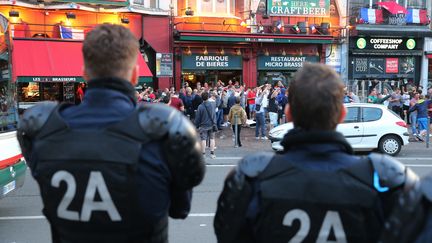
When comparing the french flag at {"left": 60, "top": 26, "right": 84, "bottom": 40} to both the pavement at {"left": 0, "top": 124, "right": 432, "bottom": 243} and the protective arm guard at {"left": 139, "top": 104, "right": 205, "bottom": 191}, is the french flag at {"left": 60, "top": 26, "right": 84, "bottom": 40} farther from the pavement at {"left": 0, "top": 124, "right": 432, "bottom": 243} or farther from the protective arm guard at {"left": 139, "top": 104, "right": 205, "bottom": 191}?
the protective arm guard at {"left": 139, "top": 104, "right": 205, "bottom": 191}

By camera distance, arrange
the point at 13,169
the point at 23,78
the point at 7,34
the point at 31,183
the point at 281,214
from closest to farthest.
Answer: the point at 281,214 < the point at 13,169 < the point at 7,34 < the point at 31,183 < the point at 23,78

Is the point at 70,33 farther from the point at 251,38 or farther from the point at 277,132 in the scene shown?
the point at 277,132

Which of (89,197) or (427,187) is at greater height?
(427,187)

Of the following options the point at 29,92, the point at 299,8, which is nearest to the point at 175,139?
the point at 29,92

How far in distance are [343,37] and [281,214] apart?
977 inches

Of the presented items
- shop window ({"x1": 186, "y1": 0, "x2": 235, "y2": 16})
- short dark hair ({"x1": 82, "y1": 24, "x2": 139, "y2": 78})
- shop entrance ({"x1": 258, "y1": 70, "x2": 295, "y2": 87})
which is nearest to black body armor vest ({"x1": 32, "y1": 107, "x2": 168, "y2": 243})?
short dark hair ({"x1": 82, "y1": 24, "x2": 139, "y2": 78})

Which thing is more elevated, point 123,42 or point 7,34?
point 7,34

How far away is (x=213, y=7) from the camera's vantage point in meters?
23.8

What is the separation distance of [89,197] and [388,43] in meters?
26.6

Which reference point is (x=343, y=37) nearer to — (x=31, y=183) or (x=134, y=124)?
(x=31, y=183)

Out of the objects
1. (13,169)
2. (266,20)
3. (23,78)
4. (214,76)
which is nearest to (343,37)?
(266,20)

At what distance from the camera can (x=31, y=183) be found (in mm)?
9641

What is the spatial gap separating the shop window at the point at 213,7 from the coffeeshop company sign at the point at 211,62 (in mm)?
2033

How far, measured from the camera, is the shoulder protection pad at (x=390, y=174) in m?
1.89
